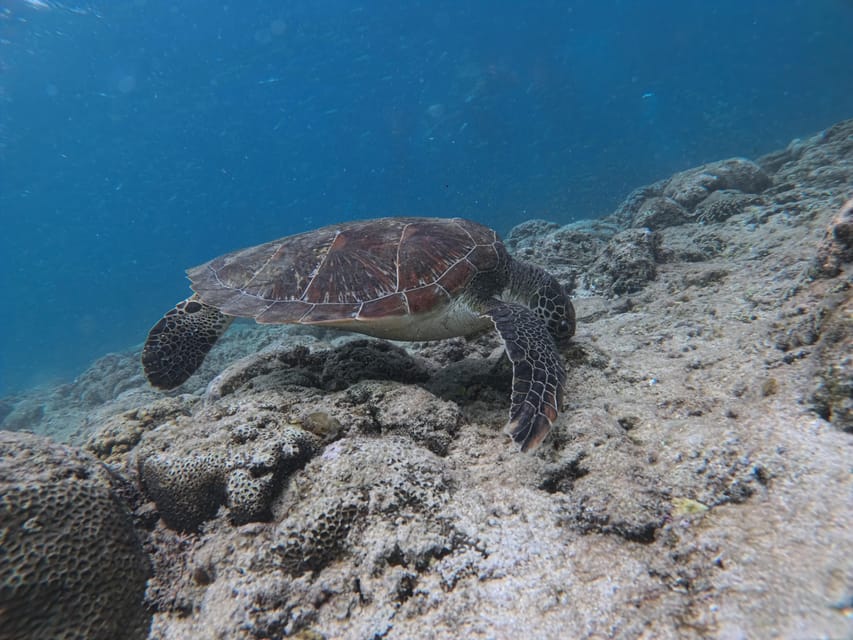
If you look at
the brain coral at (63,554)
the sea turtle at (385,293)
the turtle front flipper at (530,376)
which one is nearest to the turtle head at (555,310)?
the sea turtle at (385,293)

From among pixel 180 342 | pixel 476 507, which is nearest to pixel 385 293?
pixel 476 507

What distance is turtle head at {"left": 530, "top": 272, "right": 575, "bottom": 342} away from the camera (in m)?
3.66

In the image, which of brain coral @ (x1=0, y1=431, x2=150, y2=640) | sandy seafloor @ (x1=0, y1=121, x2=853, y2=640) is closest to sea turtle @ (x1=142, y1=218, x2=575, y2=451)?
sandy seafloor @ (x1=0, y1=121, x2=853, y2=640)

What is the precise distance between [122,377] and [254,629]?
13.9 m

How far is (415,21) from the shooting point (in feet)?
140

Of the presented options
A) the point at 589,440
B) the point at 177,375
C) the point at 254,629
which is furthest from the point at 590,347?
the point at 177,375

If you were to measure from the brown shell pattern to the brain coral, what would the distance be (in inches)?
67.1

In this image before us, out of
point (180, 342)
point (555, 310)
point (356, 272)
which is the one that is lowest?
point (555, 310)

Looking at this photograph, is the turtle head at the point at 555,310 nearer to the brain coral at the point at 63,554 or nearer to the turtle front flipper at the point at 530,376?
the turtle front flipper at the point at 530,376

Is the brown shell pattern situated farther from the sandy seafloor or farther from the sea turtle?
the sandy seafloor

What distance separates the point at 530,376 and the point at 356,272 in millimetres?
1924

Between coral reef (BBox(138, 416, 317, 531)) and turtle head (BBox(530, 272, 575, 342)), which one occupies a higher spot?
turtle head (BBox(530, 272, 575, 342))

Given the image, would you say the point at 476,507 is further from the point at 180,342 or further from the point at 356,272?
the point at 180,342

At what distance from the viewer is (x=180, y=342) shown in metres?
4.18
